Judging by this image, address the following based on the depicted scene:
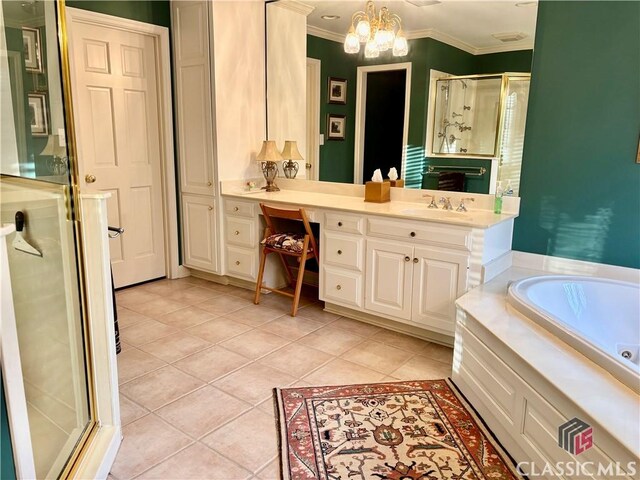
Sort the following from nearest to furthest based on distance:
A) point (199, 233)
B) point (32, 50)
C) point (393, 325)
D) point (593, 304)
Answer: point (32, 50) < point (593, 304) < point (393, 325) < point (199, 233)

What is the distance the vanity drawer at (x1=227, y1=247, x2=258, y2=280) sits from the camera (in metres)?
3.83

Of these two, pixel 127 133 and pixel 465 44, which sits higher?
pixel 465 44

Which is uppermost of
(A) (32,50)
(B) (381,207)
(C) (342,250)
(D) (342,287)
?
(A) (32,50)

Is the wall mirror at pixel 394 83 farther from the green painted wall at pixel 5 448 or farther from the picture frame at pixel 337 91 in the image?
the green painted wall at pixel 5 448

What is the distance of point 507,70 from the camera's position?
2938 millimetres

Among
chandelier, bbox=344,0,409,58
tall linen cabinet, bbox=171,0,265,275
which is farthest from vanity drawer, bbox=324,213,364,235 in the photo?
chandelier, bbox=344,0,409,58

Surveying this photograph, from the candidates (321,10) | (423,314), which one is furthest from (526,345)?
(321,10)

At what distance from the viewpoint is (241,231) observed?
386cm

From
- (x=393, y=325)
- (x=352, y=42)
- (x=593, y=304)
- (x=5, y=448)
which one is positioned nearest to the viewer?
(x=5, y=448)

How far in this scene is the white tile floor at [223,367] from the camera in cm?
193

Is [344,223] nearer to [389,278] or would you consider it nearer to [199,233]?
[389,278]

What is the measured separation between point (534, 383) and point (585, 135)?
1.67 meters

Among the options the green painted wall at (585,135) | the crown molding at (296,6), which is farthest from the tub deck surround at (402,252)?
the crown molding at (296,6)

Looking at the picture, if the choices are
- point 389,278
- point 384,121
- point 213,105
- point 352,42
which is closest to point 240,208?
point 213,105
